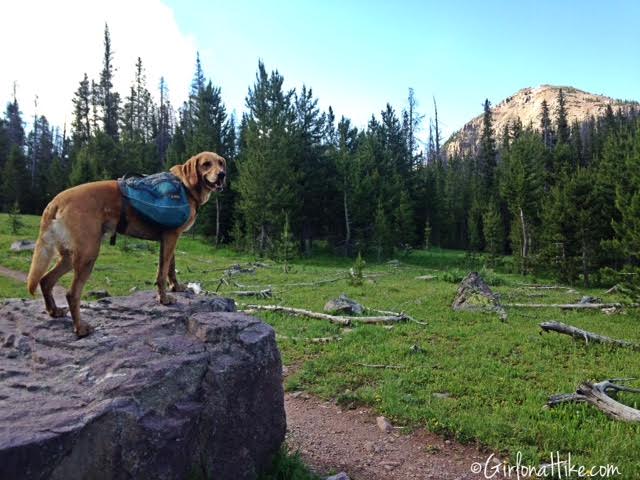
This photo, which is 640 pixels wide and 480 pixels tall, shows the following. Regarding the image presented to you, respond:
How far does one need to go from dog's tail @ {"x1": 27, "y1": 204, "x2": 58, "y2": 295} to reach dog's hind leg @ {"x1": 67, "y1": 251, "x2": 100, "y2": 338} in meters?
0.32

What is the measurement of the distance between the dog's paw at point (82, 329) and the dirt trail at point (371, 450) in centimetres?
293

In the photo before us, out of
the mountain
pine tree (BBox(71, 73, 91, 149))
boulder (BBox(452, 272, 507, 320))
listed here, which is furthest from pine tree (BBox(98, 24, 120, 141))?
the mountain

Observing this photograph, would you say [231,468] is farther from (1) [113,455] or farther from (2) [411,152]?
(2) [411,152]

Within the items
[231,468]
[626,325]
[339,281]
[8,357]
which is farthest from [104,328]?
[339,281]

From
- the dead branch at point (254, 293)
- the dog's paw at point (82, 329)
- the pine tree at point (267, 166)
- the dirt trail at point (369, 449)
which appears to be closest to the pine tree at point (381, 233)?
the pine tree at point (267, 166)

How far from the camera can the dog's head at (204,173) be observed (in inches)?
195

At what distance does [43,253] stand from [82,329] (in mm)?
824

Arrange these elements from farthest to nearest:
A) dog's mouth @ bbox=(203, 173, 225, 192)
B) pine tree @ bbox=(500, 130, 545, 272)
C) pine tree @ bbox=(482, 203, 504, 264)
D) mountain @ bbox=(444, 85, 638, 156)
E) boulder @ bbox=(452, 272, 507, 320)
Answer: mountain @ bbox=(444, 85, 638, 156)
pine tree @ bbox=(482, 203, 504, 264)
pine tree @ bbox=(500, 130, 545, 272)
boulder @ bbox=(452, 272, 507, 320)
dog's mouth @ bbox=(203, 173, 225, 192)

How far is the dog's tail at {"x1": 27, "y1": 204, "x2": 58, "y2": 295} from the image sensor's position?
4258 millimetres

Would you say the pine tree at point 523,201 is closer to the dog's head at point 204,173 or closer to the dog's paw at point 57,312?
the dog's head at point 204,173

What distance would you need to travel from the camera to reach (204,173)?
504 cm

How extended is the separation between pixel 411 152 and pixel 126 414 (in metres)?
50.8

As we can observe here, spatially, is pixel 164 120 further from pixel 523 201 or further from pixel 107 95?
pixel 523 201

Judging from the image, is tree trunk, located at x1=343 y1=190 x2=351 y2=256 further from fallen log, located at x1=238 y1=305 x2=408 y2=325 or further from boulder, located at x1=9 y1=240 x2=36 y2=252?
fallen log, located at x1=238 y1=305 x2=408 y2=325
